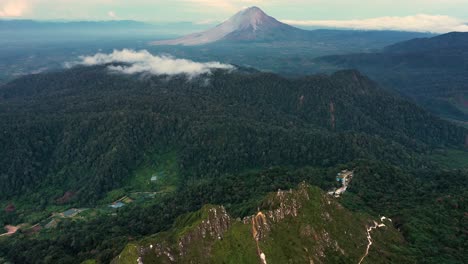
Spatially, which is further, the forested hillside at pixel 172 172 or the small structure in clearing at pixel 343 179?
the small structure in clearing at pixel 343 179

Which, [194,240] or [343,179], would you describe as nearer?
[194,240]

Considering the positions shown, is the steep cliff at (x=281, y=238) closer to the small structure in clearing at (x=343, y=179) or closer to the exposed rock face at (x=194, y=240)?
the exposed rock face at (x=194, y=240)

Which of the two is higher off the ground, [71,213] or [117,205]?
[117,205]

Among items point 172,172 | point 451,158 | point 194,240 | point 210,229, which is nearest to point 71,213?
point 172,172

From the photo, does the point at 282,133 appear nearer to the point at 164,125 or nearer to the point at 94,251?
the point at 164,125

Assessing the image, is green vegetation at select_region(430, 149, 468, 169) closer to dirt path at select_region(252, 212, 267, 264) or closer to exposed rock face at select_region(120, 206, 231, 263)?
dirt path at select_region(252, 212, 267, 264)

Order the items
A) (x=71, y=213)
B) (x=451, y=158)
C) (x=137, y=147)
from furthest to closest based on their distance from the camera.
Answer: (x=451, y=158) → (x=137, y=147) → (x=71, y=213)

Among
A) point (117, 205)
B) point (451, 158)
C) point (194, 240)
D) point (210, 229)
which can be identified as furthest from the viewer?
point (451, 158)

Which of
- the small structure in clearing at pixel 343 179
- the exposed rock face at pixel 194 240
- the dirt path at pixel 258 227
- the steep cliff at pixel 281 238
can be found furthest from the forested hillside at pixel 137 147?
the exposed rock face at pixel 194 240

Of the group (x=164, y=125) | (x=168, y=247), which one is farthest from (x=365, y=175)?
(x=164, y=125)

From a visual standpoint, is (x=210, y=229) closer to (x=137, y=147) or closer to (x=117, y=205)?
(x=117, y=205)
